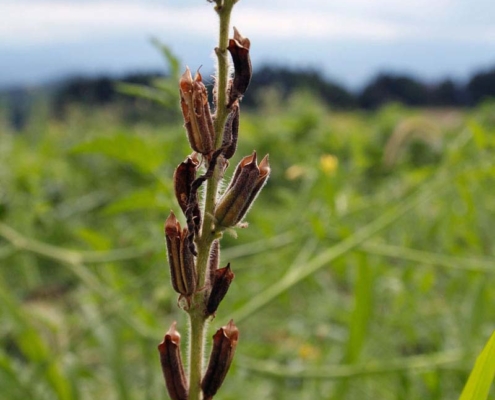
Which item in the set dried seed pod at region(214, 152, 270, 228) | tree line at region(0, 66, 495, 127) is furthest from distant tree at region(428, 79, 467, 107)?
dried seed pod at region(214, 152, 270, 228)

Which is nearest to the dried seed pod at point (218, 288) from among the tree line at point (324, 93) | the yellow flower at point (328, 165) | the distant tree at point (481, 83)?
the yellow flower at point (328, 165)

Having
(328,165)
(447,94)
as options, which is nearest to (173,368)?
(328,165)

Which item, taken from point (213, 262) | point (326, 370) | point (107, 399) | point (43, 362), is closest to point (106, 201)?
point (107, 399)

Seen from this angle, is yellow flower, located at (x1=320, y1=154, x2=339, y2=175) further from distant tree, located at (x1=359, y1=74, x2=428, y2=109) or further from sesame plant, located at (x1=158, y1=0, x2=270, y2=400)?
distant tree, located at (x1=359, y1=74, x2=428, y2=109)

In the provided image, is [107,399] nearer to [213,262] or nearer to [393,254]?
[393,254]

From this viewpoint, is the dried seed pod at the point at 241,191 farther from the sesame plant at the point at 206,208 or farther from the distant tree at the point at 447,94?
the distant tree at the point at 447,94

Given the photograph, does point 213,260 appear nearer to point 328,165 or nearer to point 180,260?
point 180,260
